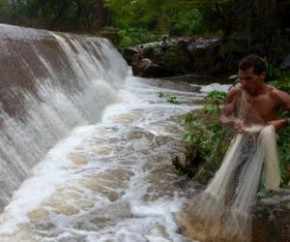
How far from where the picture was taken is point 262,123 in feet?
12.3

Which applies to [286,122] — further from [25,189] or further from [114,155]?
[114,155]

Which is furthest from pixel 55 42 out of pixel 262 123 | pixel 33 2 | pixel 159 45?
pixel 33 2

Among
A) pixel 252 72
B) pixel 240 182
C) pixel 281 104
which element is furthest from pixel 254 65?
pixel 240 182

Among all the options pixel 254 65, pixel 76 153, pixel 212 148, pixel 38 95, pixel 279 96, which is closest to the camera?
pixel 254 65

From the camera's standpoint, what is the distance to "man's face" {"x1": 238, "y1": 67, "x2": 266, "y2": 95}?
3.61 meters

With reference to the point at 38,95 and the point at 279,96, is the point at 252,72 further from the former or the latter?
the point at 38,95

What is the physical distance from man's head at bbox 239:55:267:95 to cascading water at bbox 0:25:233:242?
1.32 m

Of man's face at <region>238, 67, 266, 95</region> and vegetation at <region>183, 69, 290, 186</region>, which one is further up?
man's face at <region>238, 67, 266, 95</region>

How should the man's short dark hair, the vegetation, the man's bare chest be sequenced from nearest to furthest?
the man's short dark hair < the man's bare chest < the vegetation

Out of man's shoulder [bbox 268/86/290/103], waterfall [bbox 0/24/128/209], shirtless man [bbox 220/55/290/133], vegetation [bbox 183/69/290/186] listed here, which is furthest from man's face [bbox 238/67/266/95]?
waterfall [bbox 0/24/128/209]

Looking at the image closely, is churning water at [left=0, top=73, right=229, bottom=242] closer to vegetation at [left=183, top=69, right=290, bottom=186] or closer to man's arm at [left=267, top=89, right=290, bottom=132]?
vegetation at [left=183, top=69, right=290, bottom=186]

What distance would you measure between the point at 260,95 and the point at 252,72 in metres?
0.23

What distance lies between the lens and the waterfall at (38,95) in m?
5.26

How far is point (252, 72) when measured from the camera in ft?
11.8
